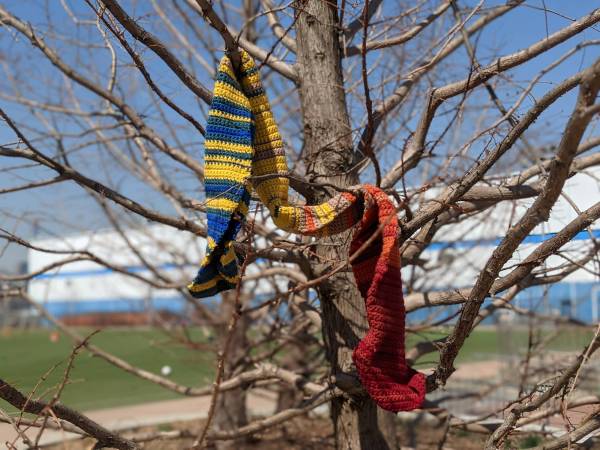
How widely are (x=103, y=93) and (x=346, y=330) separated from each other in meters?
1.95

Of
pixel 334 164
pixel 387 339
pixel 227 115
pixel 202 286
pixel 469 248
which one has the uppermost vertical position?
pixel 469 248

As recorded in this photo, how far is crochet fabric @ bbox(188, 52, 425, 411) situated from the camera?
7.62 ft

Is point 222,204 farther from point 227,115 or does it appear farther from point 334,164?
point 334,164

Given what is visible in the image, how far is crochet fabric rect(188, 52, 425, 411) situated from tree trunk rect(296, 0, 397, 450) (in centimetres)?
79

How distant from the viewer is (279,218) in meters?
2.45

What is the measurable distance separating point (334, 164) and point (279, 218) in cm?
99

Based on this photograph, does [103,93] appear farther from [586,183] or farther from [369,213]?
[586,183]

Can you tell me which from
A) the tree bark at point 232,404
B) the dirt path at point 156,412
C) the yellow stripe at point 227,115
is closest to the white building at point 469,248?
the tree bark at point 232,404

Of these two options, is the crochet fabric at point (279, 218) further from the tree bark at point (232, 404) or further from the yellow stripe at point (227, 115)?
the tree bark at point (232, 404)

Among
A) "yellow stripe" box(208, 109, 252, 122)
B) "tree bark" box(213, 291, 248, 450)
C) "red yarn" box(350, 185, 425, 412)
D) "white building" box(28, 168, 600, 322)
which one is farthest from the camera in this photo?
"tree bark" box(213, 291, 248, 450)

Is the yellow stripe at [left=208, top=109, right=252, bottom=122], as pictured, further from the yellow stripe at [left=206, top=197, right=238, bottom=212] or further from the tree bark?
the tree bark

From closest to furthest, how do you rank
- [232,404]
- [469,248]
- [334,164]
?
[334,164], [469,248], [232,404]

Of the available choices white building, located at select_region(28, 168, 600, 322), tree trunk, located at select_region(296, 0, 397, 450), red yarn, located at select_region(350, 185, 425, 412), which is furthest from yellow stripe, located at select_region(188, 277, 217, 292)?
white building, located at select_region(28, 168, 600, 322)

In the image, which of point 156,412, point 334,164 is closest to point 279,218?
point 334,164
